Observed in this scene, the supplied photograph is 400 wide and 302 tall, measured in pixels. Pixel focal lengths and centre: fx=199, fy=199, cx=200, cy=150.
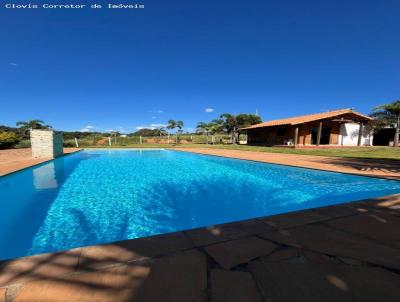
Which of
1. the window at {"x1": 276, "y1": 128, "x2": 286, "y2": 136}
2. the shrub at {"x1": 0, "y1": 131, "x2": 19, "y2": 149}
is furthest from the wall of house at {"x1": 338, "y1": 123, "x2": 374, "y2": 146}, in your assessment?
the shrub at {"x1": 0, "y1": 131, "x2": 19, "y2": 149}

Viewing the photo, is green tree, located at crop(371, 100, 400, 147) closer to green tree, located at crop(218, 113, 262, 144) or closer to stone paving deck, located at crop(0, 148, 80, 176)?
green tree, located at crop(218, 113, 262, 144)

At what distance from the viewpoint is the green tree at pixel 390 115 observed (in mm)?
19172

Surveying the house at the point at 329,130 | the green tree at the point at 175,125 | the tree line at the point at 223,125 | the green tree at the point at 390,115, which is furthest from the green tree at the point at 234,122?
the green tree at the point at 390,115

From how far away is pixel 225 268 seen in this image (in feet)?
5.07

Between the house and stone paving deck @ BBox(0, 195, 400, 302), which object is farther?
the house

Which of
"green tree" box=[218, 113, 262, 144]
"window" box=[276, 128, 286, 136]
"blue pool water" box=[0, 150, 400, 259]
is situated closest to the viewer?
"blue pool water" box=[0, 150, 400, 259]

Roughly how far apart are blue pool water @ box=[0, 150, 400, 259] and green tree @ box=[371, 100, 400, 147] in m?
19.1

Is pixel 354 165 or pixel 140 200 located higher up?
pixel 354 165

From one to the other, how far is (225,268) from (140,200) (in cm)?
422

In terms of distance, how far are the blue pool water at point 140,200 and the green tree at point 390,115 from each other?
19.1 metres

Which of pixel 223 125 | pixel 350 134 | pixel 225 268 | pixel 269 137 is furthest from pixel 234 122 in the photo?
pixel 225 268

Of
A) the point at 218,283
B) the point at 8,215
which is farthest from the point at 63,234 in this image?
the point at 218,283

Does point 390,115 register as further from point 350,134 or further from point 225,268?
point 225,268

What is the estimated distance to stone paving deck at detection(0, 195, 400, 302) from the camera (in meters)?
1.27
